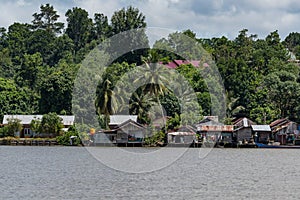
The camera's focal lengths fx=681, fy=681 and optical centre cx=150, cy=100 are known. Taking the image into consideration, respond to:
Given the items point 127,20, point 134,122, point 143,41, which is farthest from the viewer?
point 127,20

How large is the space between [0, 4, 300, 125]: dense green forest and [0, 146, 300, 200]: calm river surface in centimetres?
2663

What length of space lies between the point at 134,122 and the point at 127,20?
2997 centimetres

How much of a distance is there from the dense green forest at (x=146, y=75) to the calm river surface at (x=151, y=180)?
1048 inches

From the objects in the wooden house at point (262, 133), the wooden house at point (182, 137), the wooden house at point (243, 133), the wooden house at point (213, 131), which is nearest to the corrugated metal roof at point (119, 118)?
the wooden house at point (182, 137)

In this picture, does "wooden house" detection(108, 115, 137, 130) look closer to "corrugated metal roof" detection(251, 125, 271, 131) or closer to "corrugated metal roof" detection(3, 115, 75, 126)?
"corrugated metal roof" detection(3, 115, 75, 126)

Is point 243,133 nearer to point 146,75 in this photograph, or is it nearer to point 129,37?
point 146,75

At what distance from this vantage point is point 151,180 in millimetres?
33156

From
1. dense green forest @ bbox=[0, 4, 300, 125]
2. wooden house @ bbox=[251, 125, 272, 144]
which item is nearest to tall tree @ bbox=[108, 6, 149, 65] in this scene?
dense green forest @ bbox=[0, 4, 300, 125]

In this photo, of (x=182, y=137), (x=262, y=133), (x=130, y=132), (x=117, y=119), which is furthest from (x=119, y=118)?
(x=262, y=133)

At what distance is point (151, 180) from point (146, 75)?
3604cm

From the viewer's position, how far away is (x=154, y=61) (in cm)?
7100

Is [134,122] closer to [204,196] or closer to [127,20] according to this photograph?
[127,20]

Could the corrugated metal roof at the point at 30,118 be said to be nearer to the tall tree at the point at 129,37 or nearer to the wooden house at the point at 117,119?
the wooden house at the point at 117,119

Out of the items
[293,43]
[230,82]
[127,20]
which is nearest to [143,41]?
[127,20]
